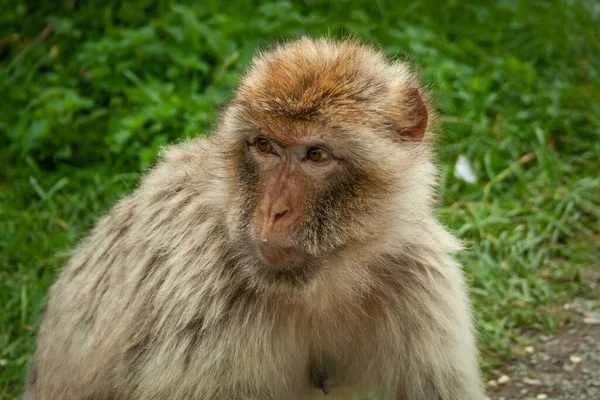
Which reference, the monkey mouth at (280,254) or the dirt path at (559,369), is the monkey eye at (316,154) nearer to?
the monkey mouth at (280,254)

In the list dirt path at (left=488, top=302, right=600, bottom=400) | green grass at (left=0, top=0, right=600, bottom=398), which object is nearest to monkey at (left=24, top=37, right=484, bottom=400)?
dirt path at (left=488, top=302, right=600, bottom=400)

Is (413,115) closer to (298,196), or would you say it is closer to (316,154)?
(316,154)

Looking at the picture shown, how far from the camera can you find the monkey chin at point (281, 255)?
2844mm

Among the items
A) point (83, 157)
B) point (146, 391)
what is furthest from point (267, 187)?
point (83, 157)

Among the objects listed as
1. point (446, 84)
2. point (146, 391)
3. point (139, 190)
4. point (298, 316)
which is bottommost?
point (146, 391)

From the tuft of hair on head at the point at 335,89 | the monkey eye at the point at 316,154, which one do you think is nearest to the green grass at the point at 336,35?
the tuft of hair on head at the point at 335,89

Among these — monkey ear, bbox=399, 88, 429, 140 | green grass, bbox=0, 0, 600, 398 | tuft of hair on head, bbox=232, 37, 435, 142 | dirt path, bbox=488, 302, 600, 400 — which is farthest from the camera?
green grass, bbox=0, 0, 600, 398

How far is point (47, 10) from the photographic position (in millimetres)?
6602

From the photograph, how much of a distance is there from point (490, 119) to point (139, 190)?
9.94 feet

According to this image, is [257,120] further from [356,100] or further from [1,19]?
[1,19]

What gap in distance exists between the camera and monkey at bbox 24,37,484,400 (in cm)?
293

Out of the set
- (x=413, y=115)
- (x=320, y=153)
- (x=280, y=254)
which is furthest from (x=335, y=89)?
(x=280, y=254)

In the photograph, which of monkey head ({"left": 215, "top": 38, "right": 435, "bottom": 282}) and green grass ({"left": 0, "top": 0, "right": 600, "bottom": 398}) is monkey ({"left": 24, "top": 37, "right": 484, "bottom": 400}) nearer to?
monkey head ({"left": 215, "top": 38, "right": 435, "bottom": 282})

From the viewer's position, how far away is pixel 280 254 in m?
2.86
